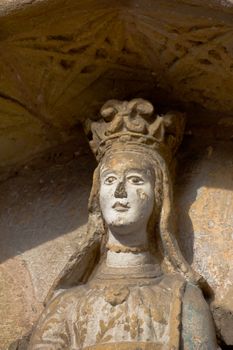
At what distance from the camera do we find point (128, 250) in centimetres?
257

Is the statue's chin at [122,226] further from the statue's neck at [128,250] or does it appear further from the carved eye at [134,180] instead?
the carved eye at [134,180]

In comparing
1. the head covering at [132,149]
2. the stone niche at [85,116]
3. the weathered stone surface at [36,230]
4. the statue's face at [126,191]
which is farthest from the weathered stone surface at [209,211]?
the weathered stone surface at [36,230]

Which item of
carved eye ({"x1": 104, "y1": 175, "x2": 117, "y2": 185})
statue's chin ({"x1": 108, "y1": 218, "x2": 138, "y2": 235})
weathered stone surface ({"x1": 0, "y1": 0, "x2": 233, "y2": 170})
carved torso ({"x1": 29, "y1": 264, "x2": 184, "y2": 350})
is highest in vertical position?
weathered stone surface ({"x1": 0, "y1": 0, "x2": 233, "y2": 170})

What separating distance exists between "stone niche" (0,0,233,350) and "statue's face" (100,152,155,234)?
0.17m

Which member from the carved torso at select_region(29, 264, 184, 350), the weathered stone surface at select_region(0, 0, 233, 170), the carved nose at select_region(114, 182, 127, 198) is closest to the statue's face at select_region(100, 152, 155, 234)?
the carved nose at select_region(114, 182, 127, 198)

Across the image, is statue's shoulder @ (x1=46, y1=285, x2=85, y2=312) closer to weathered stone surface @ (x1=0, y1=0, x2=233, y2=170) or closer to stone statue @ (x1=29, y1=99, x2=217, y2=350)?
stone statue @ (x1=29, y1=99, x2=217, y2=350)

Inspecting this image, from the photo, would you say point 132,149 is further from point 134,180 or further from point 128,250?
point 128,250

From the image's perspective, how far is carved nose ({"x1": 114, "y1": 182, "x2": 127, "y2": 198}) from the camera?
101 inches

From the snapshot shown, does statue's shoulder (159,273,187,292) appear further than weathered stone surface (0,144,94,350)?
No

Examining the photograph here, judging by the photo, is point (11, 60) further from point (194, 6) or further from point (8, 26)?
point (194, 6)

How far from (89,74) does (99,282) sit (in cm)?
68

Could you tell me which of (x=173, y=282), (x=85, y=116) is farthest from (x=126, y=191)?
(x=85, y=116)

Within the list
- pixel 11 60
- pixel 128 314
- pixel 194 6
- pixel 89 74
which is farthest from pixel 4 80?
pixel 128 314

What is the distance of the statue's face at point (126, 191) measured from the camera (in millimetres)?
2549
